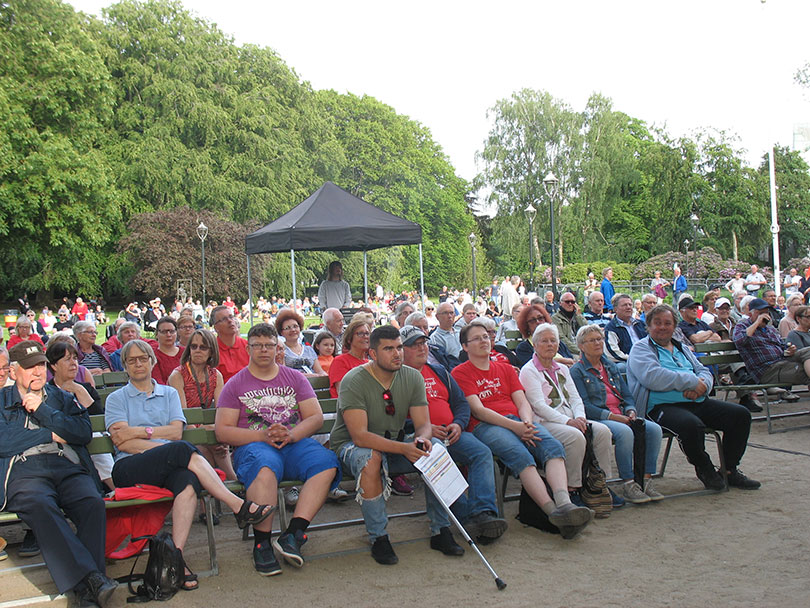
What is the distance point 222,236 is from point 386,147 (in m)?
15.1

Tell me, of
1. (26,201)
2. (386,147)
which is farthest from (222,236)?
(386,147)

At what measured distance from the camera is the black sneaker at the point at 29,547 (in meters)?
4.63

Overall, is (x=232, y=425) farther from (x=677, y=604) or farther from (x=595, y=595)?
(x=677, y=604)

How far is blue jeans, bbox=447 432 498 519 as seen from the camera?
466 centimetres

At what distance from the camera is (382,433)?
4680 mm

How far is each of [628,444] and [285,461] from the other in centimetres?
238

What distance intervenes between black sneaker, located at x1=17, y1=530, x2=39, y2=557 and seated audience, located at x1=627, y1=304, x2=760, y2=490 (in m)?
4.37

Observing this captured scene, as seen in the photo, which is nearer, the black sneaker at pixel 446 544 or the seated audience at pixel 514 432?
the black sneaker at pixel 446 544

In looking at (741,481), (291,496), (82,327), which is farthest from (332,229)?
(741,481)

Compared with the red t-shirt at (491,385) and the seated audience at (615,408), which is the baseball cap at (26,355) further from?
the seated audience at (615,408)

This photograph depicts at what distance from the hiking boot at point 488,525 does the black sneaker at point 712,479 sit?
1880 millimetres

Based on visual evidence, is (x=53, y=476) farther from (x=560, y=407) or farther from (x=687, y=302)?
(x=687, y=302)

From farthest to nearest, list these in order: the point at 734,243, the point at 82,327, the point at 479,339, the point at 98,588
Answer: the point at 734,243 → the point at 82,327 → the point at 479,339 → the point at 98,588

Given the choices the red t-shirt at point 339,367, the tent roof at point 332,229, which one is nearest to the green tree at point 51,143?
the tent roof at point 332,229
